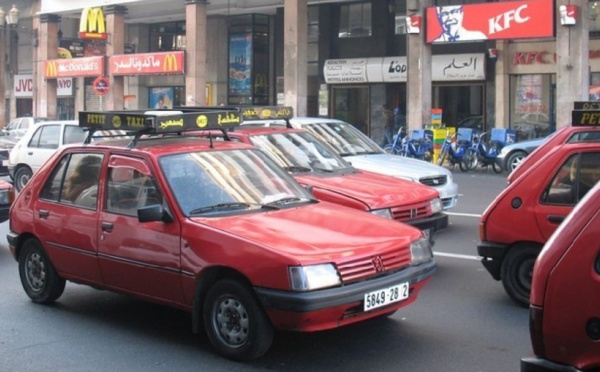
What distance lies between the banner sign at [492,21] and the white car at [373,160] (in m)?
12.1

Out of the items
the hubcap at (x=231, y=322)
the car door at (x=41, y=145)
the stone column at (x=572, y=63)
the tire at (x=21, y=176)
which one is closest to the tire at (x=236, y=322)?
the hubcap at (x=231, y=322)

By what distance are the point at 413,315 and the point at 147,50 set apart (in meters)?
35.6

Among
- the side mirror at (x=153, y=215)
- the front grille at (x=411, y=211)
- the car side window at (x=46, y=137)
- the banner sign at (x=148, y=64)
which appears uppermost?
the banner sign at (x=148, y=64)

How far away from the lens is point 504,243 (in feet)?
24.9

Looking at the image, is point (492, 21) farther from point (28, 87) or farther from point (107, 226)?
point (28, 87)

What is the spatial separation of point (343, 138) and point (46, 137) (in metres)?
8.44

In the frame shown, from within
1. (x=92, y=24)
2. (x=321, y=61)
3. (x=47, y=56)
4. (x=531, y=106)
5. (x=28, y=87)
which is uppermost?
(x=92, y=24)

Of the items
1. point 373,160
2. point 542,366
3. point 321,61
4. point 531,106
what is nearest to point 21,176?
point 373,160

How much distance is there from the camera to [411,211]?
930cm

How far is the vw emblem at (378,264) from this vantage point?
6012mm

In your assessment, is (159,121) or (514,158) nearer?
(159,121)

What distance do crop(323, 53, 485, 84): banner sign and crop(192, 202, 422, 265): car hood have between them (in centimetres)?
2262

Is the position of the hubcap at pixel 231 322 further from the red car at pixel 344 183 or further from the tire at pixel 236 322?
the red car at pixel 344 183

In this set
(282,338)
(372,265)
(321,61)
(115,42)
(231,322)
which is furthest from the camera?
(115,42)
